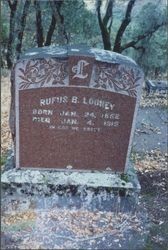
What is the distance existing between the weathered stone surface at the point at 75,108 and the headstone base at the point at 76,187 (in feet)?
0.59

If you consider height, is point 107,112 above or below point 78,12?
below

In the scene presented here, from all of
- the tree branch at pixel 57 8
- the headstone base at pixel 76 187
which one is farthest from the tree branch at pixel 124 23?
the headstone base at pixel 76 187

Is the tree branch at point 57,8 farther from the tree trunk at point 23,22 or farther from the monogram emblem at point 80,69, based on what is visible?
the monogram emblem at point 80,69

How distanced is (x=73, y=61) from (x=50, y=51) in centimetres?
43

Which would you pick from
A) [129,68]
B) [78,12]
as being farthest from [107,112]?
[78,12]

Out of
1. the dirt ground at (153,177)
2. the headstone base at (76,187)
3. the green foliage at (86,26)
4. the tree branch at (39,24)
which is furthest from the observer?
the green foliage at (86,26)

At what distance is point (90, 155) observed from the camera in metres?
5.59

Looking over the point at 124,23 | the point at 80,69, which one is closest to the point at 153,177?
the point at 80,69

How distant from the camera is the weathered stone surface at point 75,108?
5.05 metres

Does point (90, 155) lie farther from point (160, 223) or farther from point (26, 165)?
point (160, 223)

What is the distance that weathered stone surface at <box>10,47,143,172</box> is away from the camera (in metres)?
5.05

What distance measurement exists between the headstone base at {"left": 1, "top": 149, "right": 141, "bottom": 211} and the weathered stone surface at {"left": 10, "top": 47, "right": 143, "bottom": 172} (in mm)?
180

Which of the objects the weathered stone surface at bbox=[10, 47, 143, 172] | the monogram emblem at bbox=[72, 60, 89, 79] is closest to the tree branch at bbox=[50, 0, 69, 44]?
the weathered stone surface at bbox=[10, 47, 143, 172]

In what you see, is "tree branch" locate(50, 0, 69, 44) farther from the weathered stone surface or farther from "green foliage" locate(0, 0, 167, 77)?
the weathered stone surface
